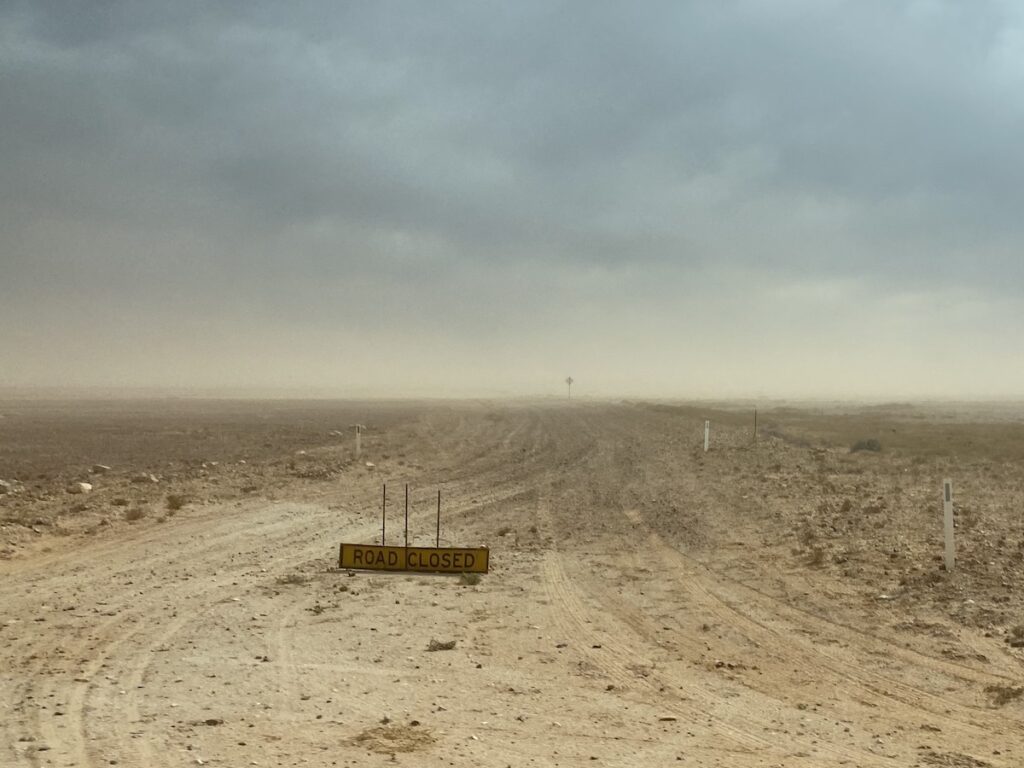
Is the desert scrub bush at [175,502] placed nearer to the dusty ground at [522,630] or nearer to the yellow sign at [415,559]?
the dusty ground at [522,630]

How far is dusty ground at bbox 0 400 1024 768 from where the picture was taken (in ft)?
19.9

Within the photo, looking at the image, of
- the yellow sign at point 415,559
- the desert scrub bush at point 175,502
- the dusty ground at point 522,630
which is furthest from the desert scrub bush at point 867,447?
the desert scrub bush at point 175,502

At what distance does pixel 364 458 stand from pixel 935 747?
957 inches

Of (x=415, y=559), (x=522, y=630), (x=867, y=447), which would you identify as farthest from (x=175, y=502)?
(x=867, y=447)

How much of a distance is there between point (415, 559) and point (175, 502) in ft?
26.6

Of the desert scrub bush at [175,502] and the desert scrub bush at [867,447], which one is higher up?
the desert scrub bush at [867,447]

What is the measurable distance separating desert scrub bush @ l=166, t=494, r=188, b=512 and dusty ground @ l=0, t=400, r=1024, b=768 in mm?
69

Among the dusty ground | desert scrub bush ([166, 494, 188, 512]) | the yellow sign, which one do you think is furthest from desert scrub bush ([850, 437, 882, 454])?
desert scrub bush ([166, 494, 188, 512])

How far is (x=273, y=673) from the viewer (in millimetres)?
7578

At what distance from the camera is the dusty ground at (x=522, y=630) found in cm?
606

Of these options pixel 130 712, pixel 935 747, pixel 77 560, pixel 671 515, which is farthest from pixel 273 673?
pixel 671 515

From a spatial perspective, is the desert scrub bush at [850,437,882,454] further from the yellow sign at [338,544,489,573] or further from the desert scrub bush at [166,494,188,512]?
the desert scrub bush at [166,494,188,512]

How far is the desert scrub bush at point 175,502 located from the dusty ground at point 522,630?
2.7 inches

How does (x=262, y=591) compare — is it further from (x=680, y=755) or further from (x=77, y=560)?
(x=680, y=755)
